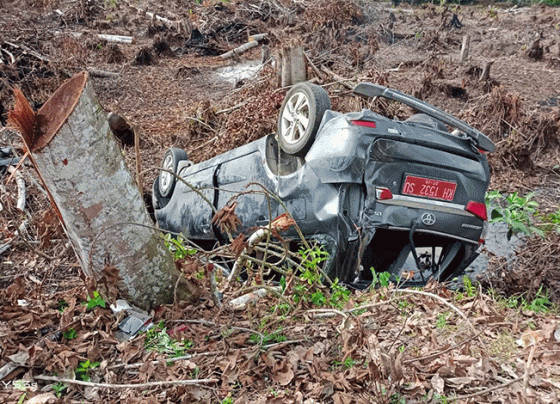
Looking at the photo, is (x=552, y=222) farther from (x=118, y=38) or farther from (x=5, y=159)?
(x=118, y=38)

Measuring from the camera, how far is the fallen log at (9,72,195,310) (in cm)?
237

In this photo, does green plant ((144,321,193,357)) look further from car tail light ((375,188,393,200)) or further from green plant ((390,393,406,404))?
car tail light ((375,188,393,200))

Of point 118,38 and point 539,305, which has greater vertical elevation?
point 118,38

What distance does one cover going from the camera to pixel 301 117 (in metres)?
4.87

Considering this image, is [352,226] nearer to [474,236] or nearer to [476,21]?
[474,236]

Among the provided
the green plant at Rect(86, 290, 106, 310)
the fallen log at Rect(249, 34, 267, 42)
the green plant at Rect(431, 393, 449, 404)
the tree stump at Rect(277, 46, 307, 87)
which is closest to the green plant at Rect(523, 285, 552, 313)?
the green plant at Rect(431, 393, 449, 404)

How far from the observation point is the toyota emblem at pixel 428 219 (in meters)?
4.23

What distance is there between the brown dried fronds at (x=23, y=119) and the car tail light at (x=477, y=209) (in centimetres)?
332

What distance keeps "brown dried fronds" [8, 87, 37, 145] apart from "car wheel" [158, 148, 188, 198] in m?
3.80

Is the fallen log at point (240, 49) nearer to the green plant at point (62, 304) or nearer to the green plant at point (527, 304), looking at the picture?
the green plant at point (527, 304)

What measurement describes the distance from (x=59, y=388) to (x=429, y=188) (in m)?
3.01

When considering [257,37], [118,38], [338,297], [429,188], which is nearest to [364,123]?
[429,188]

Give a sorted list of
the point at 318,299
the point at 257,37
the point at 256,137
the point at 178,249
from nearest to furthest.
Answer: the point at 318,299
the point at 178,249
the point at 256,137
the point at 257,37

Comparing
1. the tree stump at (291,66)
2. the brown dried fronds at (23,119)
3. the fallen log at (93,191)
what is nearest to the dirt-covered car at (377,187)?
the fallen log at (93,191)
